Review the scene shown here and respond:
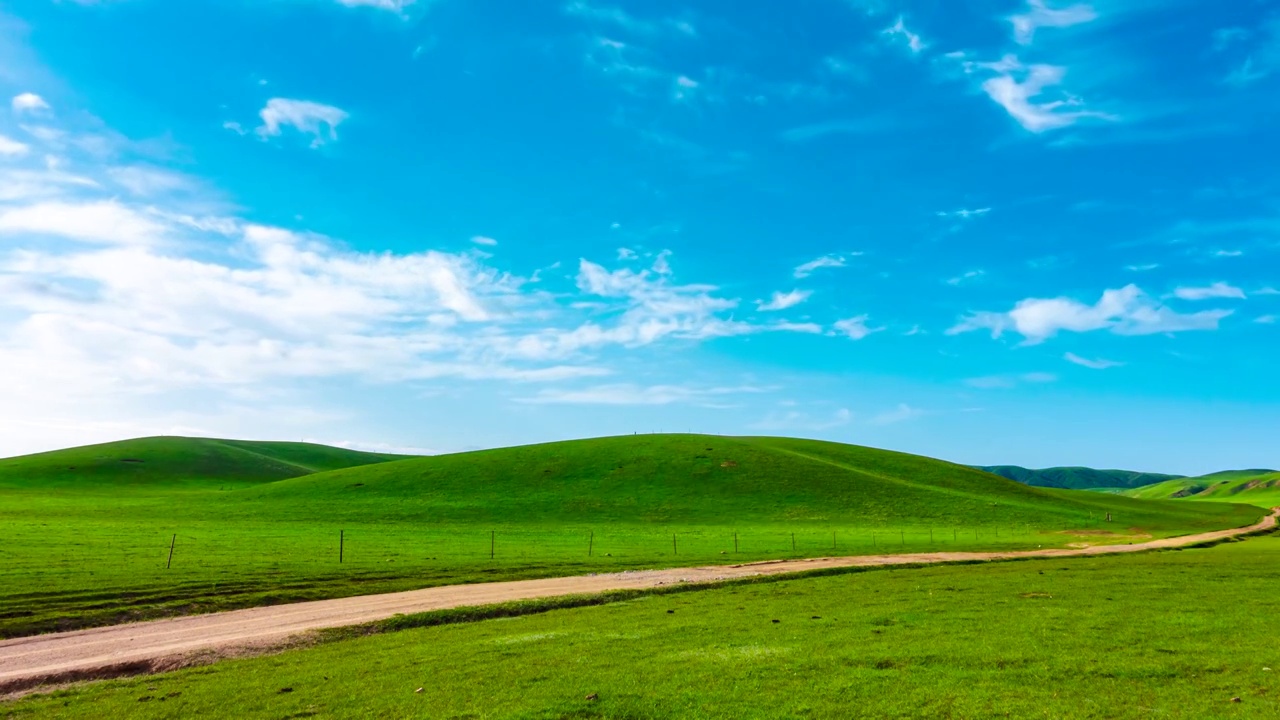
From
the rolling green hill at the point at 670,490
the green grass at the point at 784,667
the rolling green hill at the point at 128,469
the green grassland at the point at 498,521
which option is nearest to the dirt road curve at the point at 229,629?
the green grass at the point at 784,667

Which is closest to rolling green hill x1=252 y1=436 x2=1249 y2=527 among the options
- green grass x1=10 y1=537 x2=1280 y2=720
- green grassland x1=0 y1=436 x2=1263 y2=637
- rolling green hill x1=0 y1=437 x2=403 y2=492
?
green grassland x1=0 y1=436 x2=1263 y2=637

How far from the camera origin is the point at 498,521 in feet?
277

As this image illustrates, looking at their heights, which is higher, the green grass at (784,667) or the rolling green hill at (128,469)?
the rolling green hill at (128,469)

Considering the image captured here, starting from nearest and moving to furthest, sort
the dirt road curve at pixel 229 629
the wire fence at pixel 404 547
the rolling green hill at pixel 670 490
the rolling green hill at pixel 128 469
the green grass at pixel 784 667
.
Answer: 1. the green grass at pixel 784 667
2. the dirt road curve at pixel 229 629
3. the wire fence at pixel 404 547
4. the rolling green hill at pixel 670 490
5. the rolling green hill at pixel 128 469

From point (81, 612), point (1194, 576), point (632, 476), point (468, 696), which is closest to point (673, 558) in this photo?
point (1194, 576)

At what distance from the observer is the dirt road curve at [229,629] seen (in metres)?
17.9

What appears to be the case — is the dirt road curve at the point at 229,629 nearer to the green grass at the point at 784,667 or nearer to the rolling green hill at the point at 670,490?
the green grass at the point at 784,667

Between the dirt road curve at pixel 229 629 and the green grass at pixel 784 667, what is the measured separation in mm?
1976

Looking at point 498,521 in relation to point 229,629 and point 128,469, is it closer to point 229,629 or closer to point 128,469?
point 229,629

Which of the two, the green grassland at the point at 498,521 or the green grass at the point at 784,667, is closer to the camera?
the green grass at the point at 784,667

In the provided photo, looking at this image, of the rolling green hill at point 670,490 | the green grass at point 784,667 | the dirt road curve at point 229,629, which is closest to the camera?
the green grass at point 784,667

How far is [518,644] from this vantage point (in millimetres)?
18906

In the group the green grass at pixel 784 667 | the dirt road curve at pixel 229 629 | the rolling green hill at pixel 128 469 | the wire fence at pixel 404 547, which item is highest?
the rolling green hill at pixel 128 469

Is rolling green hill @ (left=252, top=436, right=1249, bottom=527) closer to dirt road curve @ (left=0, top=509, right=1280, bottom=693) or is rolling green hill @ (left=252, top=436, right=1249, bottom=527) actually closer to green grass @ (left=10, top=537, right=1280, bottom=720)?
dirt road curve @ (left=0, top=509, right=1280, bottom=693)
